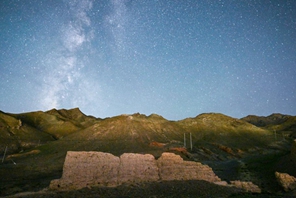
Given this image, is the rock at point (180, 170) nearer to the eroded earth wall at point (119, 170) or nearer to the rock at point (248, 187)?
the eroded earth wall at point (119, 170)

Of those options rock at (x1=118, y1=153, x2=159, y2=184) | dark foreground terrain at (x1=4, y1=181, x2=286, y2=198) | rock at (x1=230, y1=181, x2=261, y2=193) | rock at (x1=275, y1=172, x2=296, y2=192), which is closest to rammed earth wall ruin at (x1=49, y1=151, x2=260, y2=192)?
rock at (x1=118, y1=153, x2=159, y2=184)

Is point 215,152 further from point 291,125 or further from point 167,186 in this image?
point 291,125

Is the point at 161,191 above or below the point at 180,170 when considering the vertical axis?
below

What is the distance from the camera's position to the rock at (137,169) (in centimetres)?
1956

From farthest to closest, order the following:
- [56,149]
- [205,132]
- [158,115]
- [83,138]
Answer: [158,115] < [205,132] < [83,138] < [56,149]

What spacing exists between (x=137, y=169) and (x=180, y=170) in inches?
182

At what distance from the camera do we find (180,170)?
22.1 m

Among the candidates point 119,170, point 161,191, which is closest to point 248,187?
point 161,191

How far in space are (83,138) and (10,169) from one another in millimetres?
39865

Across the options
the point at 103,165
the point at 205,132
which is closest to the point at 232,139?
the point at 205,132

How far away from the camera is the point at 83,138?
268 feet

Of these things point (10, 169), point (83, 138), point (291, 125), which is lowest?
point (10, 169)

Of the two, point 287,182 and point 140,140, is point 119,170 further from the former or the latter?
point 140,140

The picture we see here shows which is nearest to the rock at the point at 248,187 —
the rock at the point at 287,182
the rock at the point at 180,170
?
the rock at the point at 180,170
